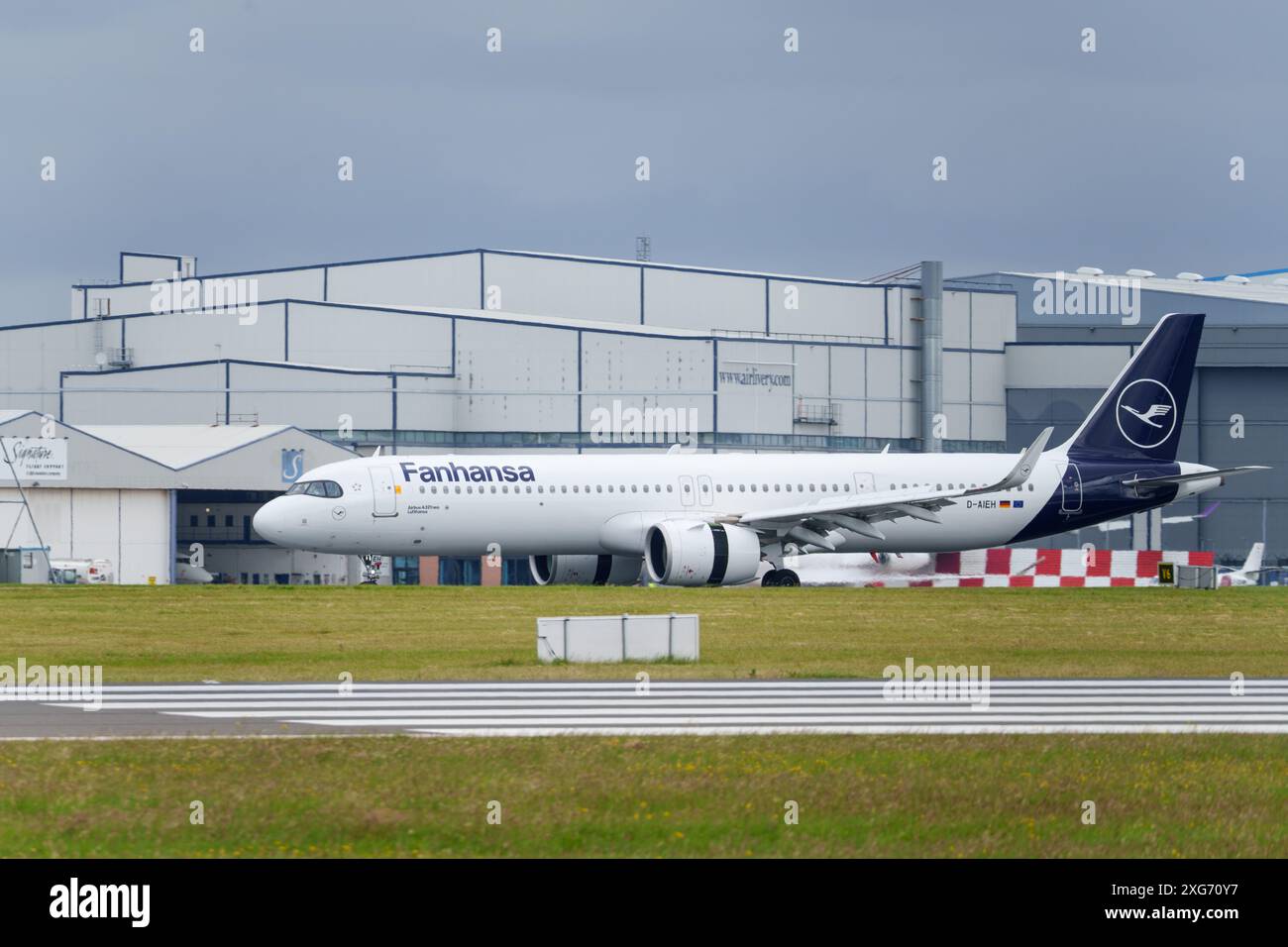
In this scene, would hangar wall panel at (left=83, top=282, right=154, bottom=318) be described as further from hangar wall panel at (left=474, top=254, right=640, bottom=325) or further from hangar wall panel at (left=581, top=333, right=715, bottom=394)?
hangar wall panel at (left=581, top=333, right=715, bottom=394)

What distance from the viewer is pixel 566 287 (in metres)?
86.4

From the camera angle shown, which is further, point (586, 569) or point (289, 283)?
point (289, 283)

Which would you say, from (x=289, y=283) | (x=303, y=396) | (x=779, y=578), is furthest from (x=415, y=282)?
(x=779, y=578)

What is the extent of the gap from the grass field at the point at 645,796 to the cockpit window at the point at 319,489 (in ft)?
98.1

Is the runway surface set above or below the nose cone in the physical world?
below

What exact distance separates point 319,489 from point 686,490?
10442 mm

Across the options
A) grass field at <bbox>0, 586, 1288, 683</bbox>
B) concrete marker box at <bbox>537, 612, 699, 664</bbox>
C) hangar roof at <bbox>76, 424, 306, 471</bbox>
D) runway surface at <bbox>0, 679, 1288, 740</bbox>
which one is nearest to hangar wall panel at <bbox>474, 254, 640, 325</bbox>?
hangar roof at <bbox>76, 424, 306, 471</bbox>

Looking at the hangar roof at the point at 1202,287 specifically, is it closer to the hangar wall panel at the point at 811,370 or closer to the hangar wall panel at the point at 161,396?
the hangar wall panel at the point at 811,370

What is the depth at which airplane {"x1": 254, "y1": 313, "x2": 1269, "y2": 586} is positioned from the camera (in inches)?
1836

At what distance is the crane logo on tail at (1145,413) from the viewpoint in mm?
54188

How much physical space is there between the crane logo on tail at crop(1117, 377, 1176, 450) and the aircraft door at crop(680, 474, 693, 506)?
14.0 m

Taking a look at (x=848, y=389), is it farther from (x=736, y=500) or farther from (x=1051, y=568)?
(x=736, y=500)
